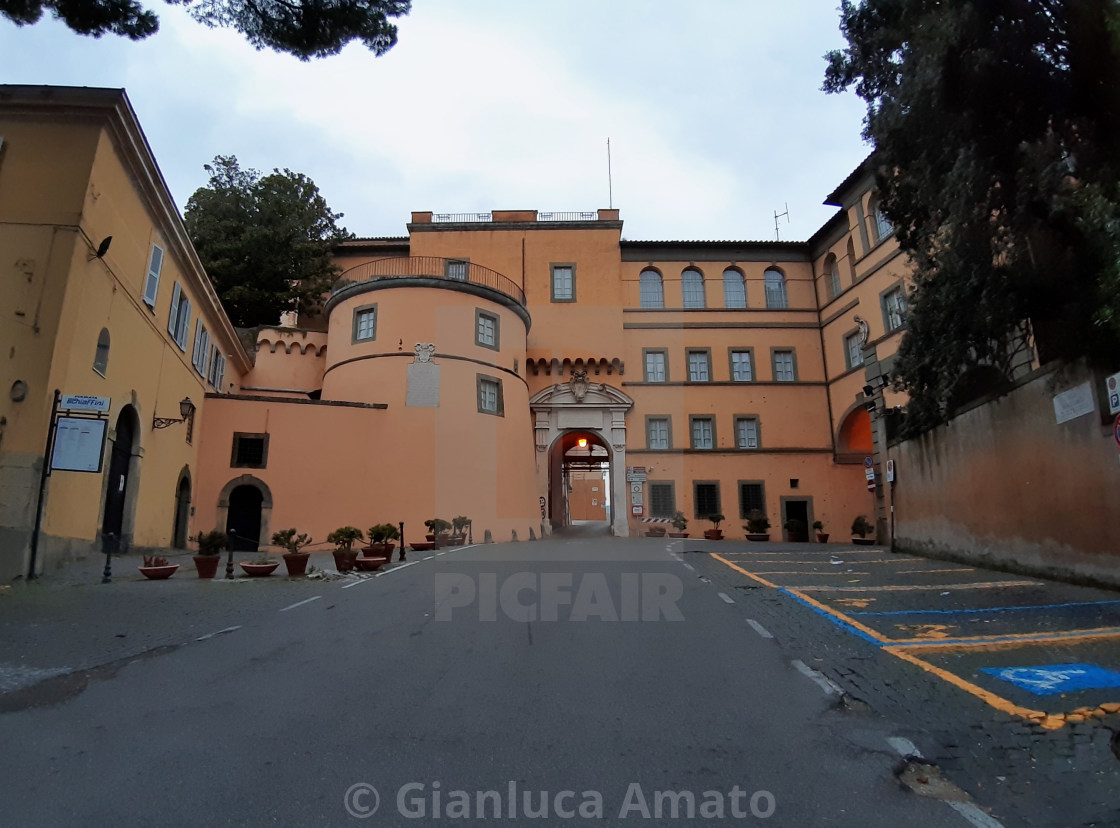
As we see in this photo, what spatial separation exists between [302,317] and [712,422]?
752 inches

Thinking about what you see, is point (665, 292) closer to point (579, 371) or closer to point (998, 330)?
point (579, 371)

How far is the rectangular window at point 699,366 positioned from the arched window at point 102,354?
23.1 metres

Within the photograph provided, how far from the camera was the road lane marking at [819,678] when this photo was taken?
5.35 m

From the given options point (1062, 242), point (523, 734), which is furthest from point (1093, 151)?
point (523, 734)

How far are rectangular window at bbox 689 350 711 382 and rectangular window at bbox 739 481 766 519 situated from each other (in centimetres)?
494

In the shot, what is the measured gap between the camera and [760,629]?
765 centimetres

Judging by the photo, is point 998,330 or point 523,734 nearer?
point 523,734

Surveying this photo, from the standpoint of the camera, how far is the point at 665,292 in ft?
108

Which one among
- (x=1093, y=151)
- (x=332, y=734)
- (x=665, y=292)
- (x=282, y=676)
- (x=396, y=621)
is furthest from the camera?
(x=665, y=292)

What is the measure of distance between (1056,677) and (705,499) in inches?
988

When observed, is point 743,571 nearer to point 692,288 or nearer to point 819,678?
point 819,678

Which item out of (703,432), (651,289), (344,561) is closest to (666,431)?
→ (703,432)

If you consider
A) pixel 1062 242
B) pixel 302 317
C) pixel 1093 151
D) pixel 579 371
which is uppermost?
pixel 302 317

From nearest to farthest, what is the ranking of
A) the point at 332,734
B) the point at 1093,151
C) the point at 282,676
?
the point at 332,734 < the point at 282,676 < the point at 1093,151
